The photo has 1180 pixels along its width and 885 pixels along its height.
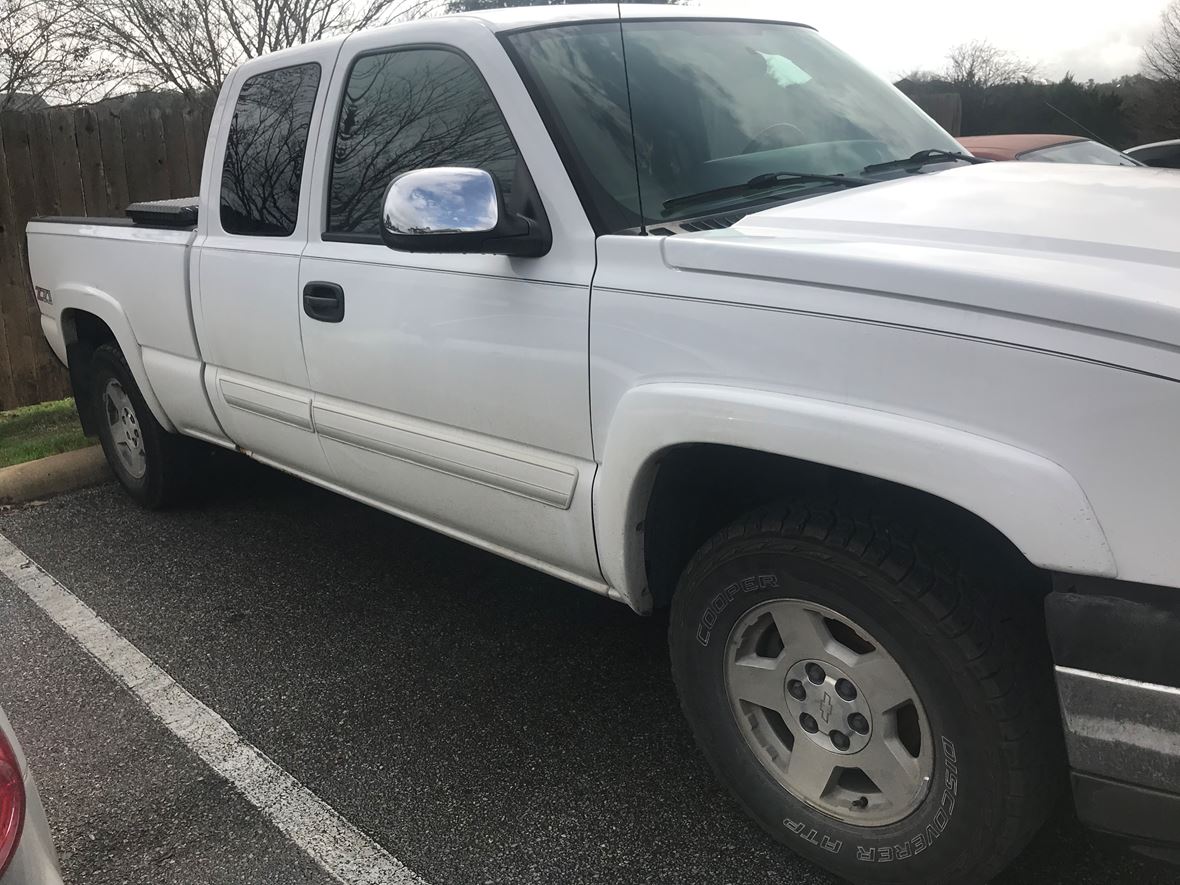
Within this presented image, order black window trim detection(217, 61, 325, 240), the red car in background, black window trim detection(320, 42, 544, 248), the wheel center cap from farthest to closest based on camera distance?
the red car in background < black window trim detection(217, 61, 325, 240) < black window trim detection(320, 42, 544, 248) < the wheel center cap

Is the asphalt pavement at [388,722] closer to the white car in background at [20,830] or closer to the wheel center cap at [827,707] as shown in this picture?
the wheel center cap at [827,707]

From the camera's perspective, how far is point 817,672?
7.46ft

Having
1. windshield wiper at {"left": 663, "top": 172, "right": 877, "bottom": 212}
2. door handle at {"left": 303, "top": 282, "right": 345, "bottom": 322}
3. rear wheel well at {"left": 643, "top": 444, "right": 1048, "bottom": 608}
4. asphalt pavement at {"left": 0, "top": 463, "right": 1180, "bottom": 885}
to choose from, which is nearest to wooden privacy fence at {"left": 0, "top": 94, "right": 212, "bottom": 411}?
asphalt pavement at {"left": 0, "top": 463, "right": 1180, "bottom": 885}

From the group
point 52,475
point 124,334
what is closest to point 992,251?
point 124,334

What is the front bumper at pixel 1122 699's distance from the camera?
1704 mm

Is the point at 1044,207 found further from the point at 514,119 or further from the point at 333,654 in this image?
the point at 333,654

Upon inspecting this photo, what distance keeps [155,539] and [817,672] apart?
Answer: 3.45 metres

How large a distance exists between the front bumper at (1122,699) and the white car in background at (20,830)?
1.71 metres

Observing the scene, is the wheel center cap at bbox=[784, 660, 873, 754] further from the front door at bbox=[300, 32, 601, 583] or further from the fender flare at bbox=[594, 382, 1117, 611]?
the front door at bbox=[300, 32, 601, 583]

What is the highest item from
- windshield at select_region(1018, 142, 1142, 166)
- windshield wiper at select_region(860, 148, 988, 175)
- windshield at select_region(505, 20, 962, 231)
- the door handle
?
windshield at select_region(505, 20, 962, 231)

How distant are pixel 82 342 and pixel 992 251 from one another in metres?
4.44

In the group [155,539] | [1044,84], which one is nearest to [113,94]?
[155,539]

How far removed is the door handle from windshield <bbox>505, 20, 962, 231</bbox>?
3.06 feet

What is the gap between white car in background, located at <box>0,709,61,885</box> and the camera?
5.07ft
